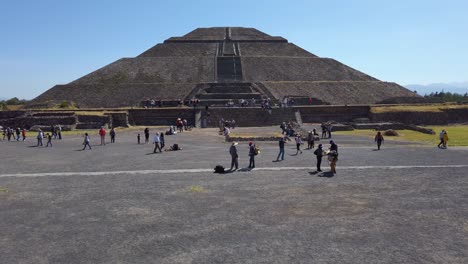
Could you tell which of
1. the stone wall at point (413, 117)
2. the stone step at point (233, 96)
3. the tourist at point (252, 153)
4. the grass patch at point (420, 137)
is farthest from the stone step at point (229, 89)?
the tourist at point (252, 153)

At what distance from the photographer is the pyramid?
2175 inches

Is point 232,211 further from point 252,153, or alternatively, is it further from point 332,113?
point 332,113

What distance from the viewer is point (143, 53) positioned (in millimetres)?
75625

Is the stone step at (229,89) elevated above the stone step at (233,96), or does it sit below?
above

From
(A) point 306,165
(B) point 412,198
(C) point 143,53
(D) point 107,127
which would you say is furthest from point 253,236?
(C) point 143,53

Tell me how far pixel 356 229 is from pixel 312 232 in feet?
3.61

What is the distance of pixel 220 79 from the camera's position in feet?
202

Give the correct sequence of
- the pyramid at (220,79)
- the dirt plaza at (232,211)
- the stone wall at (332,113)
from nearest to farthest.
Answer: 1. the dirt plaza at (232,211)
2. the stone wall at (332,113)
3. the pyramid at (220,79)

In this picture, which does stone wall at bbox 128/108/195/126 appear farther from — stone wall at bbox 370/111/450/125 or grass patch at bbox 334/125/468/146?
stone wall at bbox 370/111/450/125

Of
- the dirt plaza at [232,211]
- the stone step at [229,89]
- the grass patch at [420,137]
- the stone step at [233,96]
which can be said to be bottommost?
the dirt plaza at [232,211]

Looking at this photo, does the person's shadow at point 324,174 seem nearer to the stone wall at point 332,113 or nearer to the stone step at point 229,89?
the stone wall at point 332,113

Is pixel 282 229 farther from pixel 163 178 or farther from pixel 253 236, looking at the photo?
pixel 163 178

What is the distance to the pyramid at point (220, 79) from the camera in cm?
5525

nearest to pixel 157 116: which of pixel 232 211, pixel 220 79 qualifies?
pixel 220 79
